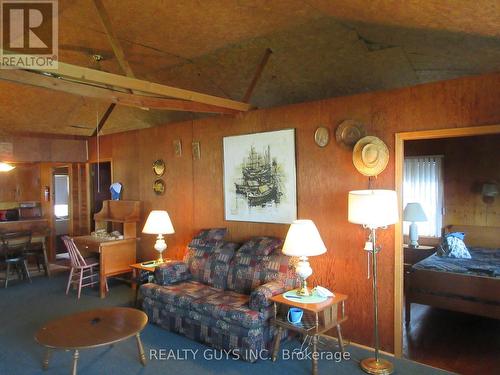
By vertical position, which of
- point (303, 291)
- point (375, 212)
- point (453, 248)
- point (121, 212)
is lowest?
point (303, 291)

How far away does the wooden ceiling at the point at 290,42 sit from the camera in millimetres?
3039

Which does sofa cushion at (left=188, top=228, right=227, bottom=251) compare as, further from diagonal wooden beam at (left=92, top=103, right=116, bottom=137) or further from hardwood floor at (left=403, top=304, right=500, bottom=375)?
diagonal wooden beam at (left=92, top=103, right=116, bottom=137)

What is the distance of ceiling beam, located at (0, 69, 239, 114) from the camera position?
286cm

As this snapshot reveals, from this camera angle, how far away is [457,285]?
12.3 feet

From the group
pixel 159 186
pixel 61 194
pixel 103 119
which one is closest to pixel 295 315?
pixel 159 186

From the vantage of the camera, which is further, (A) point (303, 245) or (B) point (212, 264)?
(B) point (212, 264)

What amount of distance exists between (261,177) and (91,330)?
2.24 metres

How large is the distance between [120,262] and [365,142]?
3849 millimetres

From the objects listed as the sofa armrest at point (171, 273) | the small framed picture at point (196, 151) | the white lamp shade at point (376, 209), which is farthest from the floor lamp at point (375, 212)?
the small framed picture at point (196, 151)

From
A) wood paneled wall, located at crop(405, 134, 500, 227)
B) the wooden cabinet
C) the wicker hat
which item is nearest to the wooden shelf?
the wooden cabinet

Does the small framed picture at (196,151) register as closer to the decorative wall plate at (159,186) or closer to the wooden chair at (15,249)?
the decorative wall plate at (159,186)

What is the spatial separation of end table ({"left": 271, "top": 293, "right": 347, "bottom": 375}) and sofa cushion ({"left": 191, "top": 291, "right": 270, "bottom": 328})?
160mm

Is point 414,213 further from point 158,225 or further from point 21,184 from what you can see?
point 21,184

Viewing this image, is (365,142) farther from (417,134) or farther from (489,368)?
(489,368)
